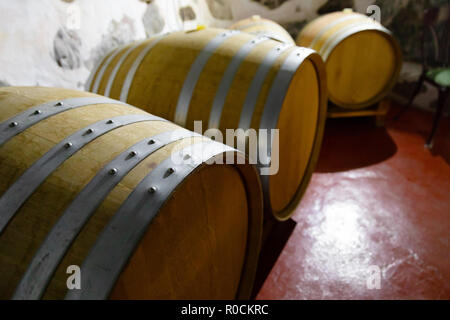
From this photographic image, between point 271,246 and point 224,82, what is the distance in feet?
3.85

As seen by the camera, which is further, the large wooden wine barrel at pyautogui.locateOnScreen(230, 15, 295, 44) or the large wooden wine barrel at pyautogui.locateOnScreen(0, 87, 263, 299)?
the large wooden wine barrel at pyautogui.locateOnScreen(230, 15, 295, 44)

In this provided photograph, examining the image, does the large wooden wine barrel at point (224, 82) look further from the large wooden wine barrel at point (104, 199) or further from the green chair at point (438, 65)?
the green chair at point (438, 65)

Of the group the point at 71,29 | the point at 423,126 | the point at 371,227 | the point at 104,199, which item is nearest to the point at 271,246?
the point at 371,227

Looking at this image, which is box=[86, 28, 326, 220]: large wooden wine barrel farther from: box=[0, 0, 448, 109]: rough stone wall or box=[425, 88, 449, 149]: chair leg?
box=[425, 88, 449, 149]: chair leg

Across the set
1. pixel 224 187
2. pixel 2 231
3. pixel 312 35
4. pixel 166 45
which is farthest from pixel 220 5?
pixel 2 231

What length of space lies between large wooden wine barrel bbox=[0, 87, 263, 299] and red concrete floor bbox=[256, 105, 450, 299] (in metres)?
A: 1.02

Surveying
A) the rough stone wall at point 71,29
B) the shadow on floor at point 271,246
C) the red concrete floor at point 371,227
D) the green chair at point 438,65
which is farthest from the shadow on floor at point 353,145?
the rough stone wall at point 71,29

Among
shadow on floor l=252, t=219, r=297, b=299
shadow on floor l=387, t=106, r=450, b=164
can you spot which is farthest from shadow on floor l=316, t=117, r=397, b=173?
shadow on floor l=252, t=219, r=297, b=299

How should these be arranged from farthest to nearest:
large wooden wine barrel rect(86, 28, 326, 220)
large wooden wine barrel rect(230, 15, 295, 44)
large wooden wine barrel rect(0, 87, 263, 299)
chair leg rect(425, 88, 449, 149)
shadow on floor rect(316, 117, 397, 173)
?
chair leg rect(425, 88, 449, 149) < shadow on floor rect(316, 117, 397, 173) < large wooden wine barrel rect(230, 15, 295, 44) < large wooden wine barrel rect(86, 28, 326, 220) < large wooden wine barrel rect(0, 87, 263, 299)

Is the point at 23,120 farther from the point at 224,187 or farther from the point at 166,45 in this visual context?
the point at 166,45

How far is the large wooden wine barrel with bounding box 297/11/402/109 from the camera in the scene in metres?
3.00

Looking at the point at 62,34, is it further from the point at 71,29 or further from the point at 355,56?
the point at 355,56

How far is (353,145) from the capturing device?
3.36m

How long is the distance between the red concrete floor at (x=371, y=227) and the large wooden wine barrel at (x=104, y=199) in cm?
102
